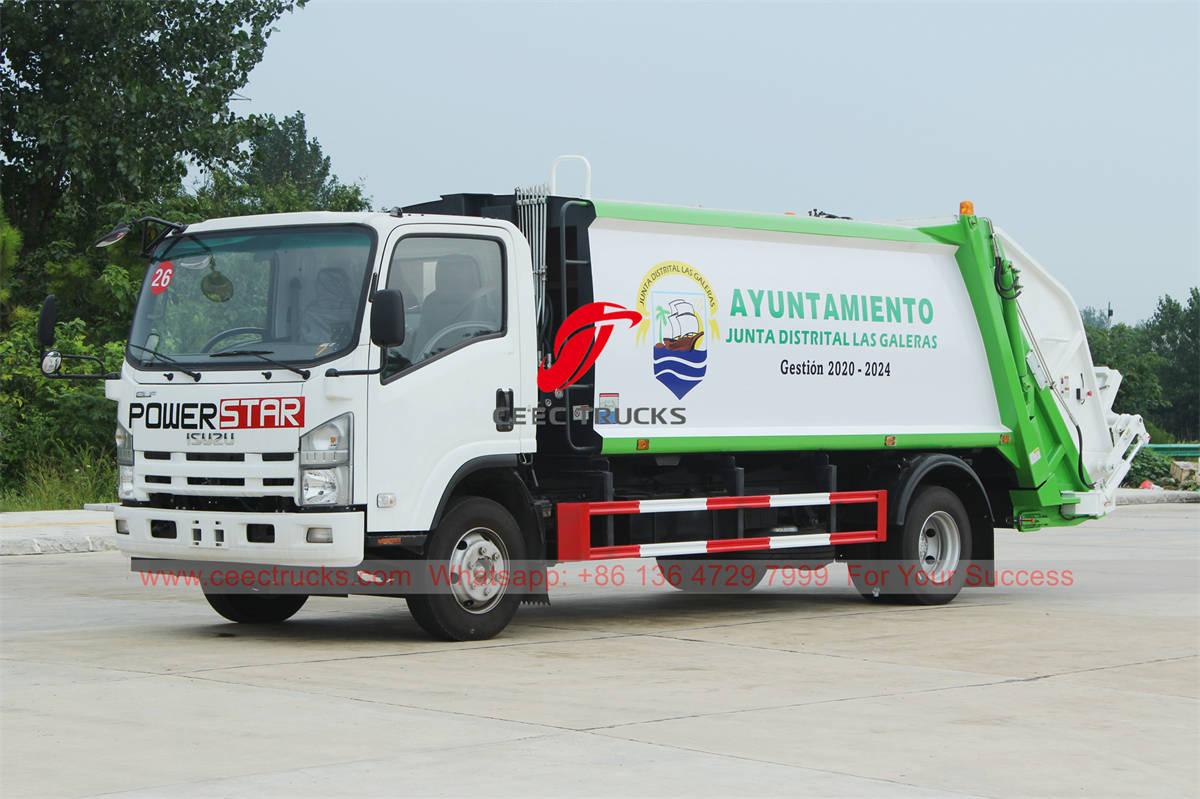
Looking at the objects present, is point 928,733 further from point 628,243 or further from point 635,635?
point 628,243

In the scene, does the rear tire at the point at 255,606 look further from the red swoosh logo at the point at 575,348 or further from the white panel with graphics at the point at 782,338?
the white panel with graphics at the point at 782,338

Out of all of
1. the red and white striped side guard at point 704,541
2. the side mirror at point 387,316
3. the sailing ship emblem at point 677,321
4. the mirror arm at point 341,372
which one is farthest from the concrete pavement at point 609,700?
the side mirror at point 387,316

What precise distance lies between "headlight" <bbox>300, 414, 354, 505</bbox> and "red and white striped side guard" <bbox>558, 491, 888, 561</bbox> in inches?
73.2

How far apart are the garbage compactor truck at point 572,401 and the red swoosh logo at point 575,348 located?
15 mm

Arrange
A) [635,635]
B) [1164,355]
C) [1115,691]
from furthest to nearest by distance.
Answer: [1164,355] < [635,635] < [1115,691]

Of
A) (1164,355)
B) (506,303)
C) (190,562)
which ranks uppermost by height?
(1164,355)

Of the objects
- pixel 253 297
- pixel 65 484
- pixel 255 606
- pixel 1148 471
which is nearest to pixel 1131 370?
pixel 1148 471

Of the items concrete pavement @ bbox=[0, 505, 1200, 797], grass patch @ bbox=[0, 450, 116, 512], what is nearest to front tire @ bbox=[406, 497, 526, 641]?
concrete pavement @ bbox=[0, 505, 1200, 797]

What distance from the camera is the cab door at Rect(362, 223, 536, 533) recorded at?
10422mm

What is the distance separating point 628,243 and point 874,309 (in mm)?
2733

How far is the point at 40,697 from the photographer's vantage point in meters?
8.52

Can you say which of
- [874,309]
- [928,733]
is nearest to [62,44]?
[874,309]

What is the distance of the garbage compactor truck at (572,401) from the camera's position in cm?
1043

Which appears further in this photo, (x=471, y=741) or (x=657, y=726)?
(x=657, y=726)
